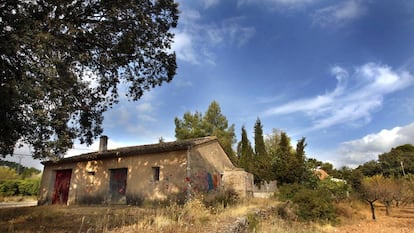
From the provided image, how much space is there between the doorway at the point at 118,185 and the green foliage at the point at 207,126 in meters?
17.7

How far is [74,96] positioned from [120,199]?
9771 millimetres

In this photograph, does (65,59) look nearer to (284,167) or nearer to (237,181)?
(237,181)

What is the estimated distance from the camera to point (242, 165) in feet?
93.9

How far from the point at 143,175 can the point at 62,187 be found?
793cm

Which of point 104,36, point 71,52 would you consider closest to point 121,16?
point 104,36

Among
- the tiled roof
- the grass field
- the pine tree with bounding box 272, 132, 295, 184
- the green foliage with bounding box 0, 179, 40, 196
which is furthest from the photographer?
the green foliage with bounding box 0, 179, 40, 196

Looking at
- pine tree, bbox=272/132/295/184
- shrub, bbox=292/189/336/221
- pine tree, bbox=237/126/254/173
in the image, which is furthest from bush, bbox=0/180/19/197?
shrub, bbox=292/189/336/221

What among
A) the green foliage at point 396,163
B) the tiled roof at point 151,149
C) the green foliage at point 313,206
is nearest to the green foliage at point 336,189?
the green foliage at point 313,206

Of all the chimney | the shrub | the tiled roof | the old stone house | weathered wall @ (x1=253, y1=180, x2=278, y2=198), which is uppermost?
the chimney

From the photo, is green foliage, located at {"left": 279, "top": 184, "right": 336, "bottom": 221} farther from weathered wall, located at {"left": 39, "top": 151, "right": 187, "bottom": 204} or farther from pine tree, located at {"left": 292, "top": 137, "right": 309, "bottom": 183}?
weathered wall, located at {"left": 39, "top": 151, "right": 187, "bottom": 204}

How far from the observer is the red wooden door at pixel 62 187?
1817 centimetres

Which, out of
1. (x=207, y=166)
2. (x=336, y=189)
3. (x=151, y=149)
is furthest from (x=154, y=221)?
(x=336, y=189)

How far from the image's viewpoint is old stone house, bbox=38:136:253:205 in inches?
558

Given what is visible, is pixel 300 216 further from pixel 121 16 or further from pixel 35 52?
pixel 35 52
